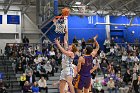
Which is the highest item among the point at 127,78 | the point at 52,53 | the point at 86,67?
the point at 86,67

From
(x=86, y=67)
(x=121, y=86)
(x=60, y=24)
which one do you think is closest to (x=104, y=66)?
(x=121, y=86)

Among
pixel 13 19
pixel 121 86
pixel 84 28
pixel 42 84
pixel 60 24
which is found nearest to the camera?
pixel 60 24

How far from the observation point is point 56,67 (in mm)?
21328

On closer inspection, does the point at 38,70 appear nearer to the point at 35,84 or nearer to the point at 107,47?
the point at 35,84

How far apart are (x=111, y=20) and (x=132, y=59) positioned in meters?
8.60

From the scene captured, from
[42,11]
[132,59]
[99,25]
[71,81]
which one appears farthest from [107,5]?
[71,81]

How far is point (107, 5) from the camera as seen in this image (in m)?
29.3

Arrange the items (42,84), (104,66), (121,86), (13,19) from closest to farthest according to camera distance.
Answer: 1. (42,84)
2. (121,86)
3. (104,66)
4. (13,19)

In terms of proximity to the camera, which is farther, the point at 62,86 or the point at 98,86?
the point at 98,86

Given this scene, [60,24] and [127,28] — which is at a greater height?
[60,24]

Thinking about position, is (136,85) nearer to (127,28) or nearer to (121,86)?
(121,86)

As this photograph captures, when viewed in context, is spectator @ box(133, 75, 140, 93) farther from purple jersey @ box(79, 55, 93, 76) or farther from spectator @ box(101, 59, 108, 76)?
purple jersey @ box(79, 55, 93, 76)

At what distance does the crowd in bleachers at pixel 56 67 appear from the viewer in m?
18.9

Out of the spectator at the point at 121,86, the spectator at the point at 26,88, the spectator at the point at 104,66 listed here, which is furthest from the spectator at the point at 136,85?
the spectator at the point at 26,88
